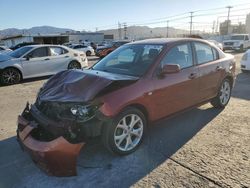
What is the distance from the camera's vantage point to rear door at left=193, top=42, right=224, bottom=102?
4.96 meters

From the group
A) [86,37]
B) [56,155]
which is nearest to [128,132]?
[56,155]

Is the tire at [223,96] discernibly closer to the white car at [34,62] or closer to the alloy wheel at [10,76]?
the white car at [34,62]

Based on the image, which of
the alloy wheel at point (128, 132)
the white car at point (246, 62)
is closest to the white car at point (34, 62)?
the white car at point (246, 62)

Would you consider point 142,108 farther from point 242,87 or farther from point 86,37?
point 86,37

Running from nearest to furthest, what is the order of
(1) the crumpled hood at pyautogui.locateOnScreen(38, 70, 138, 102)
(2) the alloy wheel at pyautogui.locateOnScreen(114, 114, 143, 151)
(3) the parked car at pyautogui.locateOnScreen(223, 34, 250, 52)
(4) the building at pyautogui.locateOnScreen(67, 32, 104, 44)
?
(1) the crumpled hood at pyautogui.locateOnScreen(38, 70, 138, 102)
(2) the alloy wheel at pyautogui.locateOnScreen(114, 114, 143, 151)
(3) the parked car at pyautogui.locateOnScreen(223, 34, 250, 52)
(4) the building at pyautogui.locateOnScreen(67, 32, 104, 44)

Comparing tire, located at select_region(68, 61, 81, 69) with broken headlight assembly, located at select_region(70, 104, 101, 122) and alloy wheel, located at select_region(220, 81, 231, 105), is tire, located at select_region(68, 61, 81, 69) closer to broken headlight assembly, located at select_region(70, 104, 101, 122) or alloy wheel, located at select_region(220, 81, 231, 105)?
alloy wheel, located at select_region(220, 81, 231, 105)

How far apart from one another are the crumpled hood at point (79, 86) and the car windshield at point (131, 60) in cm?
34

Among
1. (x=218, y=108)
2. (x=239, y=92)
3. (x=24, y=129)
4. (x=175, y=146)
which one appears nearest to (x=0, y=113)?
(x=24, y=129)

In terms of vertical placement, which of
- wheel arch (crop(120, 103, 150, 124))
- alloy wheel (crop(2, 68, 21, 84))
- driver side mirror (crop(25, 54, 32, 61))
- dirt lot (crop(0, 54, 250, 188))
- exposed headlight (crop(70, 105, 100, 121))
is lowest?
dirt lot (crop(0, 54, 250, 188))

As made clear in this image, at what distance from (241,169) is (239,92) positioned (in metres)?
4.78

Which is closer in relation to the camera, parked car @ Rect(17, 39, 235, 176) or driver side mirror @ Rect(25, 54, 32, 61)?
parked car @ Rect(17, 39, 235, 176)

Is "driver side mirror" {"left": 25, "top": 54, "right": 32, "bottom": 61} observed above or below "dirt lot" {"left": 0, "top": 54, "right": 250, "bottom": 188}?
above

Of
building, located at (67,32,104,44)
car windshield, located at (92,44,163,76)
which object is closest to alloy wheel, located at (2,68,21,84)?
car windshield, located at (92,44,163,76)

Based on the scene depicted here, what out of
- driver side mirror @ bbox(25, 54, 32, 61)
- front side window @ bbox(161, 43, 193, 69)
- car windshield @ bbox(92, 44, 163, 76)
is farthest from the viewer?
driver side mirror @ bbox(25, 54, 32, 61)
